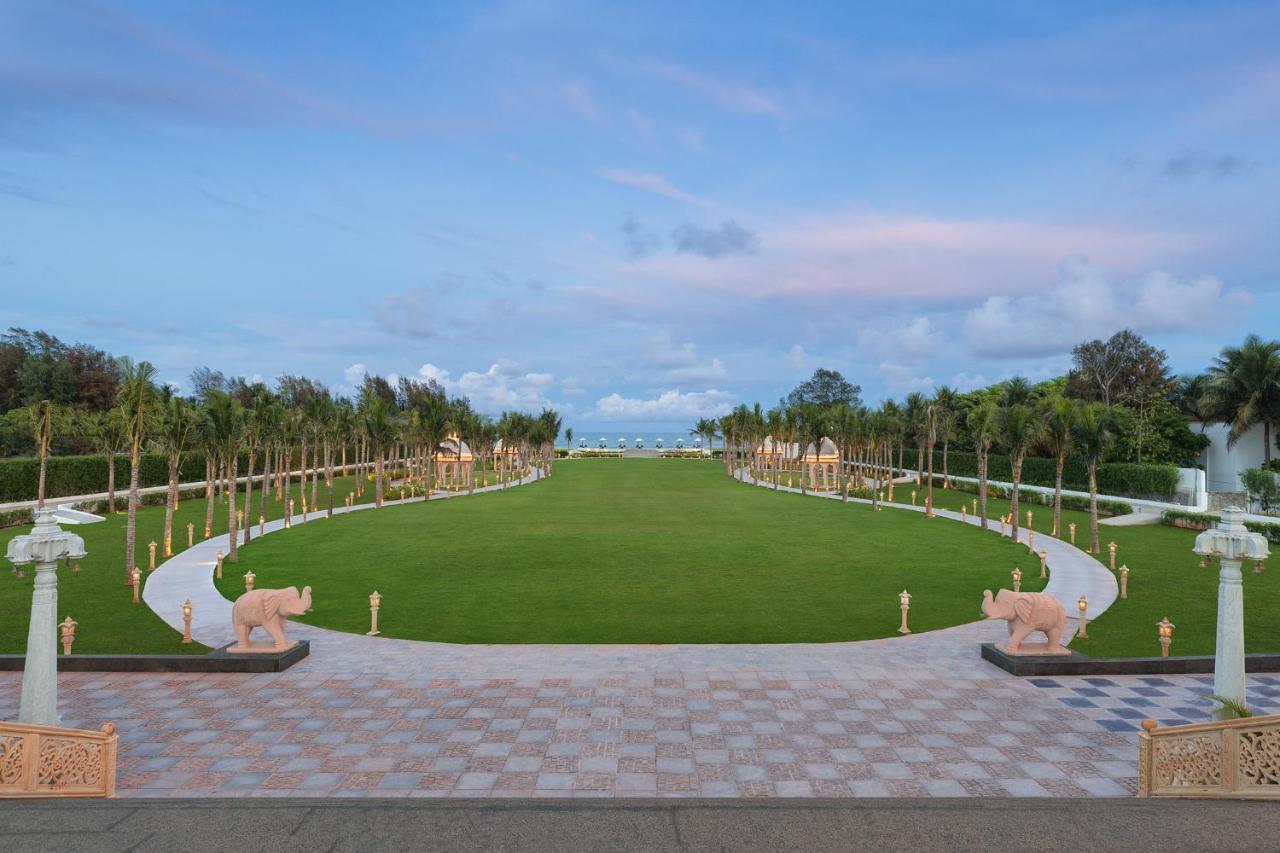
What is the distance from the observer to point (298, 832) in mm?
8625

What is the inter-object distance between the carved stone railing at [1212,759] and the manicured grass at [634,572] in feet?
27.1

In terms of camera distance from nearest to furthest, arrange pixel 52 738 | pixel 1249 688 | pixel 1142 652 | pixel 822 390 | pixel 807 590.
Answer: pixel 52 738
pixel 1249 688
pixel 1142 652
pixel 807 590
pixel 822 390

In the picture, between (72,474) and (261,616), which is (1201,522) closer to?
(261,616)

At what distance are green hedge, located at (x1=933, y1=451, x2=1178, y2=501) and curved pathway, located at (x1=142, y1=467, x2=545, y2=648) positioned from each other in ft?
160

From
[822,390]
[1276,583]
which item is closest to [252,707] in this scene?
[1276,583]

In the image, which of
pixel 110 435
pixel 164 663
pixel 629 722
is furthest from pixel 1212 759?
pixel 110 435

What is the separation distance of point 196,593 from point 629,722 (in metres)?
16.8

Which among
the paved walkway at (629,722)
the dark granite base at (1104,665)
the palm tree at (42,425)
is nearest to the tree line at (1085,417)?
the dark granite base at (1104,665)

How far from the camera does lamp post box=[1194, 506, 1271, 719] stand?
34.4 ft

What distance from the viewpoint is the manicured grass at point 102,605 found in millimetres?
16703

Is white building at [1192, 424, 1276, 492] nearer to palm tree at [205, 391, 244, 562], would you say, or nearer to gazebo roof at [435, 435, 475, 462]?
palm tree at [205, 391, 244, 562]

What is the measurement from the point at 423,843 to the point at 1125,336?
278ft

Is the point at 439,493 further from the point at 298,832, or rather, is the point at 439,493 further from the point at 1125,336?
the point at 1125,336

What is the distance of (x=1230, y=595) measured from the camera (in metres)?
10.9
